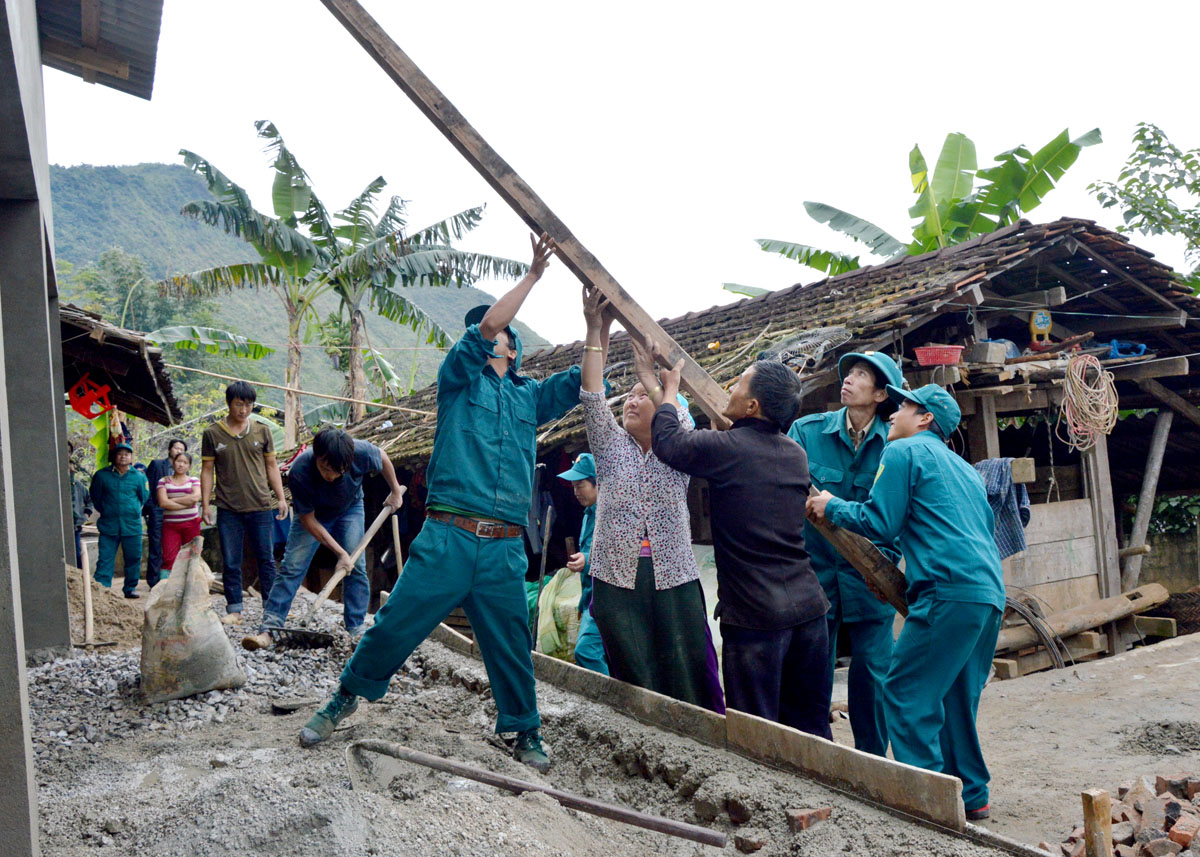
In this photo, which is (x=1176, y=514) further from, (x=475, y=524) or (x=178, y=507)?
(x=475, y=524)

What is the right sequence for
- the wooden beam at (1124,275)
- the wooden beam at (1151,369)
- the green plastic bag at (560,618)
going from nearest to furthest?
1. the green plastic bag at (560,618)
2. the wooden beam at (1124,275)
3. the wooden beam at (1151,369)

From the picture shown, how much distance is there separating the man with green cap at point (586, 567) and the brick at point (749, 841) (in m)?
2.21

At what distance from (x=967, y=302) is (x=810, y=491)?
4.65 metres

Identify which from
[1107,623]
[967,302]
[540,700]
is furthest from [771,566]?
[1107,623]

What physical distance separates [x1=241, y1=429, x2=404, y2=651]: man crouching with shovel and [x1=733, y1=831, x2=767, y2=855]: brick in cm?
347

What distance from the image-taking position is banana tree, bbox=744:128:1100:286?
40.2 ft

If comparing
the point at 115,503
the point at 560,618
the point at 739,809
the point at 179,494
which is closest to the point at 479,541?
the point at 739,809

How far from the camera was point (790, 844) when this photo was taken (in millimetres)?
2898

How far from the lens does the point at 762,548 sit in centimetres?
357

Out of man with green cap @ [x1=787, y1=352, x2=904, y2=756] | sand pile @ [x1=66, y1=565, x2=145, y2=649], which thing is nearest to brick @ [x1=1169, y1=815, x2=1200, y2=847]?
man with green cap @ [x1=787, y1=352, x2=904, y2=756]

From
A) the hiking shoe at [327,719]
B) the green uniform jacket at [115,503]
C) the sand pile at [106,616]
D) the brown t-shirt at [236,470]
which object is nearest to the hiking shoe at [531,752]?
the hiking shoe at [327,719]

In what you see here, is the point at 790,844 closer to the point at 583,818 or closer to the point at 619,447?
the point at 583,818

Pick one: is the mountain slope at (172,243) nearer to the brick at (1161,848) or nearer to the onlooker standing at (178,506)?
the onlooker standing at (178,506)

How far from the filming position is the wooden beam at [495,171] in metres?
3.53
